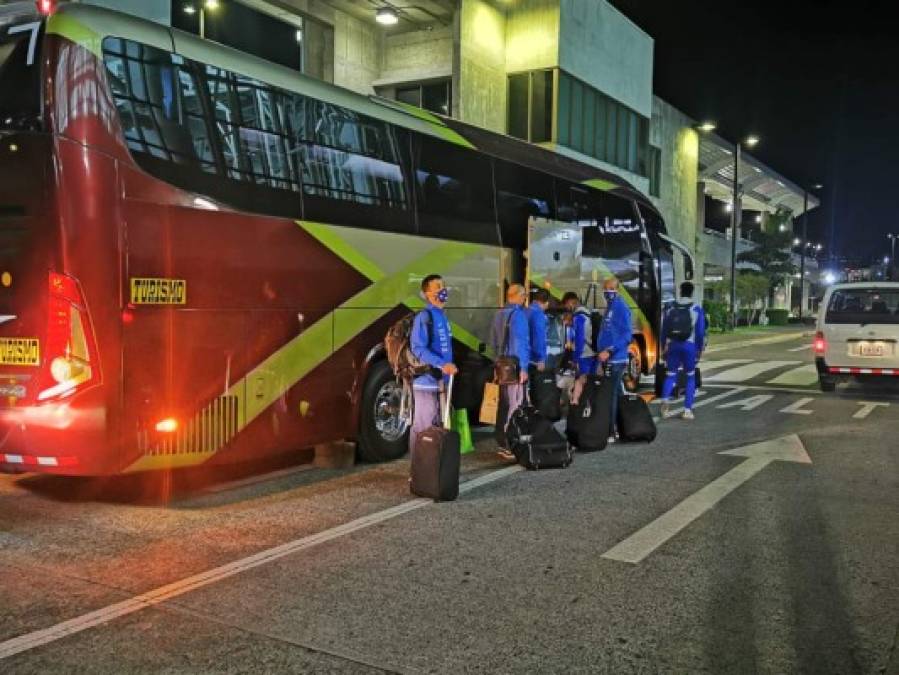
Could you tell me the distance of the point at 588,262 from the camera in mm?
12562

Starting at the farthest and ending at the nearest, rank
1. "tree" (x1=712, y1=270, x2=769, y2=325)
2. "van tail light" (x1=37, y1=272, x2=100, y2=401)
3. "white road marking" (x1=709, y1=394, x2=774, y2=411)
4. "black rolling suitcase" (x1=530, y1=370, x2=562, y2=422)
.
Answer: "tree" (x1=712, y1=270, x2=769, y2=325)
"white road marking" (x1=709, y1=394, x2=774, y2=411)
"black rolling suitcase" (x1=530, y1=370, x2=562, y2=422)
"van tail light" (x1=37, y1=272, x2=100, y2=401)

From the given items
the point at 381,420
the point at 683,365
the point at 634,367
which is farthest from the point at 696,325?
the point at 381,420

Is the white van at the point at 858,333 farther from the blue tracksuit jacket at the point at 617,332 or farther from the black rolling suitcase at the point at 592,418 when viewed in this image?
the black rolling suitcase at the point at 592,418

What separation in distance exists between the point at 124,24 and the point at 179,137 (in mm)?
867

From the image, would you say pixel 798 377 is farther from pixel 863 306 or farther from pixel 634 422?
pixel 634 422

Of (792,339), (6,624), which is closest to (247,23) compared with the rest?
(6,624)

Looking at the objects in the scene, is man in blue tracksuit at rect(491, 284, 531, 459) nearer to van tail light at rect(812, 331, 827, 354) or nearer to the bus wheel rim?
the bus wheel rim

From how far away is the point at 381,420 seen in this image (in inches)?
336

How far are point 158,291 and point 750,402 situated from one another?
1047 cm

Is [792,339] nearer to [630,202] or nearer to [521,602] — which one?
[630,202]

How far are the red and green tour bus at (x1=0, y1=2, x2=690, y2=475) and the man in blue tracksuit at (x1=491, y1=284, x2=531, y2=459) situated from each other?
3.38ft

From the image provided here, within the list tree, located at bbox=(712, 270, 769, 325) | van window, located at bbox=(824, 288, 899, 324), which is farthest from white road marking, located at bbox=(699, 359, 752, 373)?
tree, located at bbox=(712, 270, 769, 325)

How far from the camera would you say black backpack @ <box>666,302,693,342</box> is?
11484mm

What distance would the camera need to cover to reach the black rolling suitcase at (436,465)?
6773 millimetres
